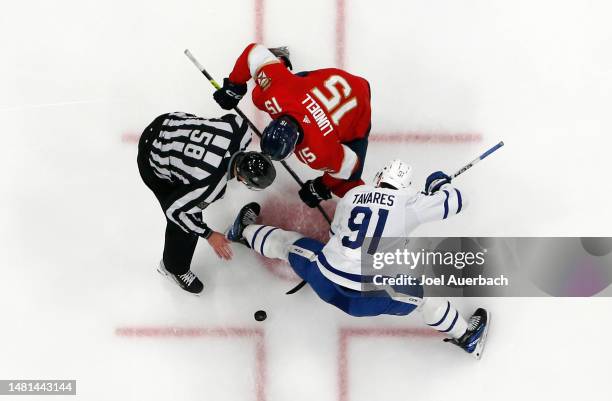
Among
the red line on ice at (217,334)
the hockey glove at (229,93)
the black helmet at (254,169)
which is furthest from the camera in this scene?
the red line on ice at (217,334)

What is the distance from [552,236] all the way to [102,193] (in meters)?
3.06

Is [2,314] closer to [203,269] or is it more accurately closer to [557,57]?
[203,269]

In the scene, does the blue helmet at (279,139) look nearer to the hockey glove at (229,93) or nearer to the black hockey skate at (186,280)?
the hockey glove at (229,93)

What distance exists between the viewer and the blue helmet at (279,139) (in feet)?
9.38

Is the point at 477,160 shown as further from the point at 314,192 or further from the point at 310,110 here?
the point at 310,110

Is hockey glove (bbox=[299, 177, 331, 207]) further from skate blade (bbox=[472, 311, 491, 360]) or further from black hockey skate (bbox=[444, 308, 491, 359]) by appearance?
skate blade (bbox=[472, 311, 491, 360])

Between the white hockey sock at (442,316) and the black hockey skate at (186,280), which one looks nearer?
the white hockey sock at (442,316)

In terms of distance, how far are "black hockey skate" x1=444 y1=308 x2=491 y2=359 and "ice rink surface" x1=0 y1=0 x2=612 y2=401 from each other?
0.31 ft

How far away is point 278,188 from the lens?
3.93 metres

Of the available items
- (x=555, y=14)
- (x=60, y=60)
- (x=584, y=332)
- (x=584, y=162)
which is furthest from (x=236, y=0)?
(x=584, y=332)

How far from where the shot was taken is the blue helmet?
2.86 m

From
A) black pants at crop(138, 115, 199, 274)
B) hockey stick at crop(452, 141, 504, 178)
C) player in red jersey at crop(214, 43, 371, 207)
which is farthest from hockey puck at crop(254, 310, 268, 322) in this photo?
hockey stick at crop(452, 141, 504, 178)

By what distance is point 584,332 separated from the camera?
3803 mm

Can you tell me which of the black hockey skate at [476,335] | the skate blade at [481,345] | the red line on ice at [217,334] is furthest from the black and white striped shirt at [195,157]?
the skate blade at [481,345]
